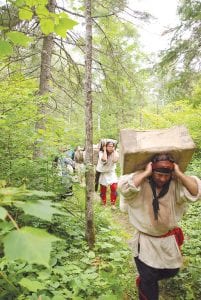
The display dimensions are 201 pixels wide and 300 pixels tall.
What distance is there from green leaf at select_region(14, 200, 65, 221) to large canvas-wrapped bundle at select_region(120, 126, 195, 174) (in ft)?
8.17

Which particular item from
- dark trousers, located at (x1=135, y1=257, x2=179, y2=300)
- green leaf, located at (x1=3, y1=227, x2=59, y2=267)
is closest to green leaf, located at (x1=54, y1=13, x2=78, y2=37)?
green leaf, located at (x1=3, y1=227, x2=59, y2=267)

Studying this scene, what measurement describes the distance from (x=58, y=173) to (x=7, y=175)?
3.40ft

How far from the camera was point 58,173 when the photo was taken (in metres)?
5.98

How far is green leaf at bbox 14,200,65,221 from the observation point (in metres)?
1.07

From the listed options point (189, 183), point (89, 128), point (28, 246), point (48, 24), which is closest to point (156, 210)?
point (189, 183)

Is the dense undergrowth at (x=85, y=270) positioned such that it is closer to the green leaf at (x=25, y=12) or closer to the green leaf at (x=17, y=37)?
the green leaf at (x=17, y=37)

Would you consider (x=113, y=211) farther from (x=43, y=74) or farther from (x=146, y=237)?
(x=146, y=237)

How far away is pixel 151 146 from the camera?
12.0 feet

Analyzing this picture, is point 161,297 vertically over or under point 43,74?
under

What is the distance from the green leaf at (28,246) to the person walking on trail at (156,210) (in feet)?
8.89

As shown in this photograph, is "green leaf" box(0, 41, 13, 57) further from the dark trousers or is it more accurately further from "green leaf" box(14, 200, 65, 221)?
A: the dark trousers

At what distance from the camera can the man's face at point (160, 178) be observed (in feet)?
12.1

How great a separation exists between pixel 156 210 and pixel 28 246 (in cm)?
293

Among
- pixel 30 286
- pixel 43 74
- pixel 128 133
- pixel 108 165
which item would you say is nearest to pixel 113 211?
pixel 108 165
